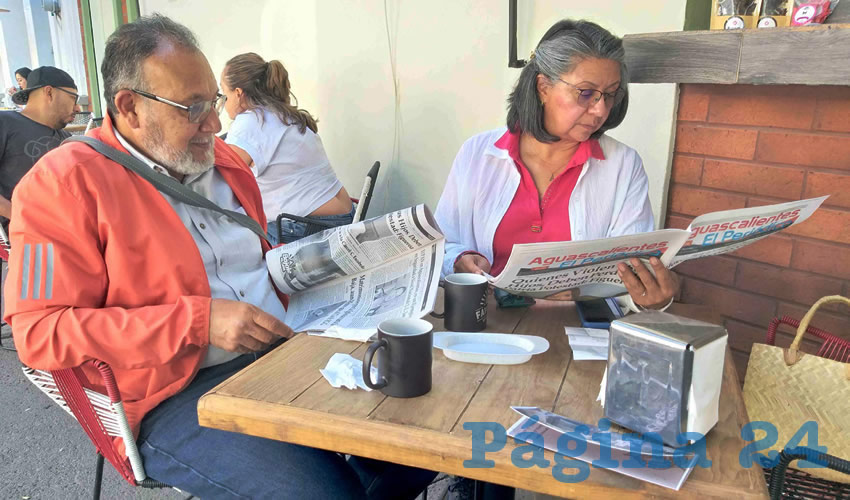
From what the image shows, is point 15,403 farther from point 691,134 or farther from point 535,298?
point 691,134

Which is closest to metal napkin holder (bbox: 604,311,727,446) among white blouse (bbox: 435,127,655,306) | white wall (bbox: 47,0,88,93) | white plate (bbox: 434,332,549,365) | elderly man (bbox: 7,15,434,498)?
white plate (bbox: 434,332,549,365)

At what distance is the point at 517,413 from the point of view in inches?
38.1

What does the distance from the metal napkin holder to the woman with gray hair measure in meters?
0.79

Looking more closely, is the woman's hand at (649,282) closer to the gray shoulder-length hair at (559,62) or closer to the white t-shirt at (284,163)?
the gray shoulder-length hair at (559,62)

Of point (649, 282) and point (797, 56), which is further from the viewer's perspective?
point (797, 56)

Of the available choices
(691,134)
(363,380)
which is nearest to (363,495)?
(363,380)

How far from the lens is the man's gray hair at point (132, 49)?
1.44m

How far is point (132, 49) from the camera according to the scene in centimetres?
144

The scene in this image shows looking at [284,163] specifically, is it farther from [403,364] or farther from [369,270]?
[403,364]

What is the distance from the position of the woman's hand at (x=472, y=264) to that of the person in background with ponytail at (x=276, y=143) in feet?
5.40

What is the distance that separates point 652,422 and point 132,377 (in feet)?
3.50

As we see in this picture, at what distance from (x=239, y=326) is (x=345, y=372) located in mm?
311

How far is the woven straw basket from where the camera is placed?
1.44 meters

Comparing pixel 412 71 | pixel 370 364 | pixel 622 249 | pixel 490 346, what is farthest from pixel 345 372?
pixel 412 71
